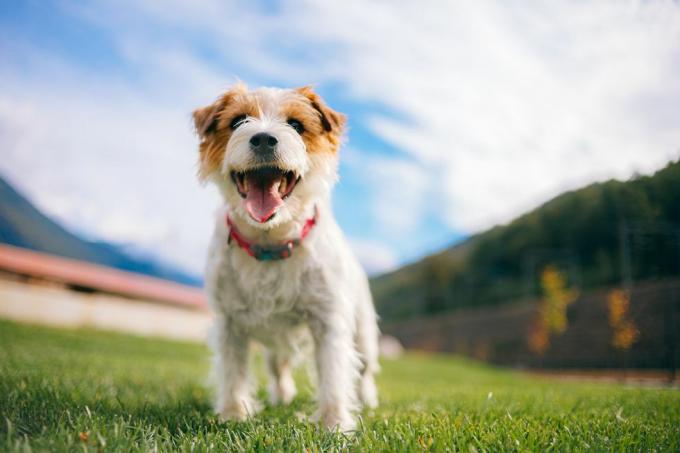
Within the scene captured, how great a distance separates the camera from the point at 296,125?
11.2ft

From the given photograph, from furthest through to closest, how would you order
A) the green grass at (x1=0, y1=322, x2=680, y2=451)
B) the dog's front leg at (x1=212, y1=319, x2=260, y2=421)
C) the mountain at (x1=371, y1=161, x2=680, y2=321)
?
the mountain at (x1=371, y1=161, x2=680, y2=321)
the dog's front leg at (x1=212, y1=319, x2=260, y2=421)
the green grass at (x1=0, y1=322, x2=680, y2=451)

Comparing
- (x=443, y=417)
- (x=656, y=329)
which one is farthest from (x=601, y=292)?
(x=443, y=417)

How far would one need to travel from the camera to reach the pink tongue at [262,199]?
10.2 feet

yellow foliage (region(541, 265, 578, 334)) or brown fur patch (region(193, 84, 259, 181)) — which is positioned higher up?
brown fur patch (region(193, 84, 259, 181))

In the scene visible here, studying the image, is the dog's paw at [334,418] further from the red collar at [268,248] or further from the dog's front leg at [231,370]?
the red collar at [268,248]

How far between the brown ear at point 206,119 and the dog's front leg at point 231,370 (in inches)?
52.8

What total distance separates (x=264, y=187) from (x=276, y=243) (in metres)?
0.40

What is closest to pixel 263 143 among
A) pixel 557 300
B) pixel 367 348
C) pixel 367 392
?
pixel 367 348

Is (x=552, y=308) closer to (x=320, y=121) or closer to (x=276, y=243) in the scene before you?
(x=320, y=121)

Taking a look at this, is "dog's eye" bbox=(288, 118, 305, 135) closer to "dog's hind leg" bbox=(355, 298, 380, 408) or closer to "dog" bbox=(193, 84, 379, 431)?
"dog" bbox=(193, 84, 379, 431)

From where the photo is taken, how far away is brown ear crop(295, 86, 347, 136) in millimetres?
3557

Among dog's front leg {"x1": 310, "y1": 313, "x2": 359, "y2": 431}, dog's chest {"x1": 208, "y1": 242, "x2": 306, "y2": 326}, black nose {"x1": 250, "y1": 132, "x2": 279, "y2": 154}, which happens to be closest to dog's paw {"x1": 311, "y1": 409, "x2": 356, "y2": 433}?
dog's front leg {"x1": 310, "y1": 313, "x2": 359, "y2": 431}

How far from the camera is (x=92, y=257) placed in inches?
1497

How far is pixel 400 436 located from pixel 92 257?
40.3 meters
